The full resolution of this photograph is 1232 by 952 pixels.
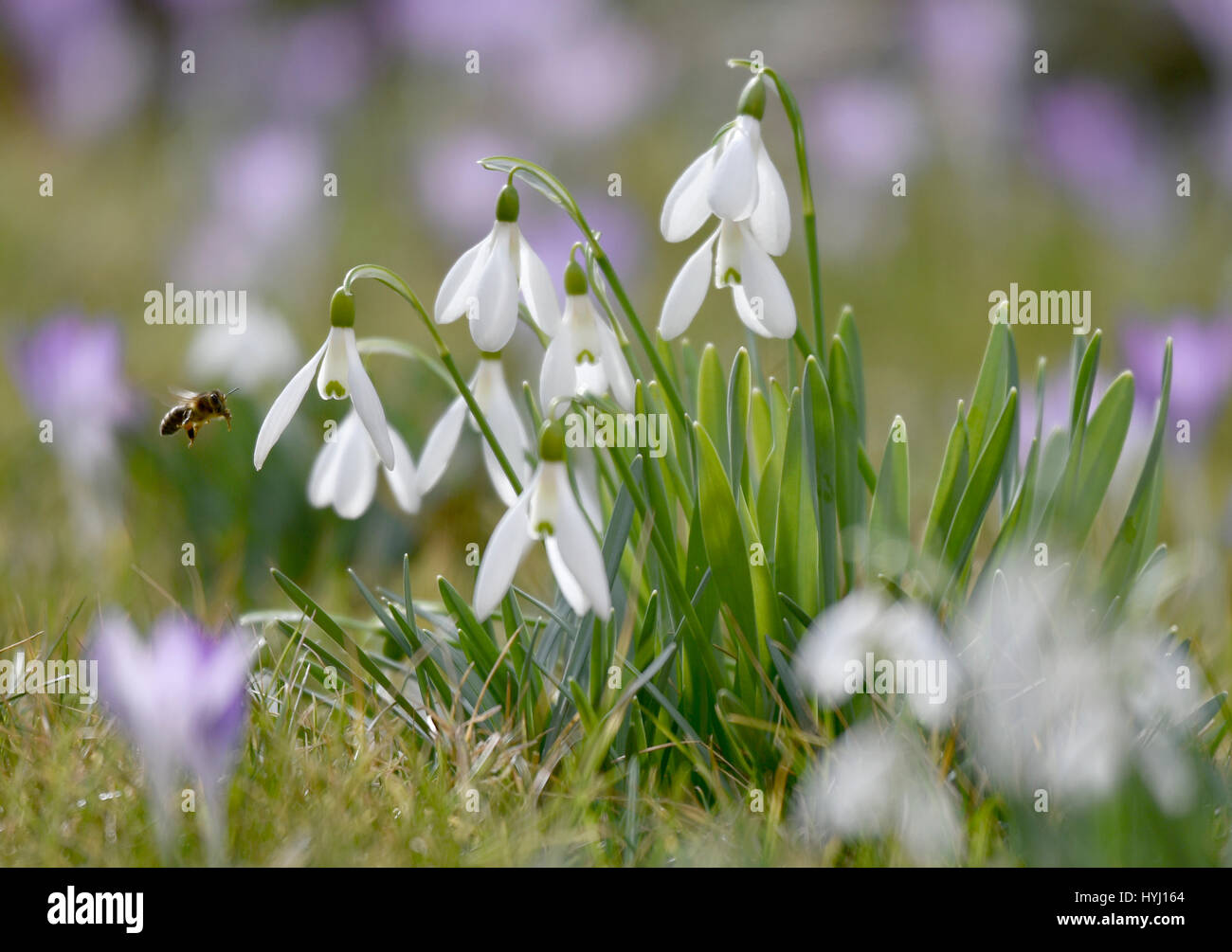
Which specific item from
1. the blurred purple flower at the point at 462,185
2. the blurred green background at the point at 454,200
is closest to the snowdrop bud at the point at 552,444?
the blurred green background at the point at 454,200

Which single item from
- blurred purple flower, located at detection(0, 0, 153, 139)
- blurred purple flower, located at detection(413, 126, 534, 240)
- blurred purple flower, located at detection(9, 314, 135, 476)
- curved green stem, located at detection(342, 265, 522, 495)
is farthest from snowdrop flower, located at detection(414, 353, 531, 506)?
blurred purple flower, located at detection(0, 0, 153, 139)

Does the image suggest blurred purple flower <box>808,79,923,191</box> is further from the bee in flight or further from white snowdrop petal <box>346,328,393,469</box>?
white snowdrop petal <box>346,328,393,469</box>

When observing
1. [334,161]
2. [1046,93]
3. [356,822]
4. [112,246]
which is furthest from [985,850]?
[334,161]

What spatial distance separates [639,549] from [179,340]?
10.8 ft

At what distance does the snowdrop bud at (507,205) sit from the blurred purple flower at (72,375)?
1340mm

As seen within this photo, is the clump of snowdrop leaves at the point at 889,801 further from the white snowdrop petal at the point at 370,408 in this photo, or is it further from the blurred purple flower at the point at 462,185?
the blurred purple flower at the point at 462,185

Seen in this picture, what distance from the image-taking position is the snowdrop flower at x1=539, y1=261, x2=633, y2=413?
4.20 ft

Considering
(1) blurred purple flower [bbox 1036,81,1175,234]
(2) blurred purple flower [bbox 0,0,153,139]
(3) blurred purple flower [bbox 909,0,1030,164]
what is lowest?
(1) blurred purple flower [bbox 1036,81,1175,234]

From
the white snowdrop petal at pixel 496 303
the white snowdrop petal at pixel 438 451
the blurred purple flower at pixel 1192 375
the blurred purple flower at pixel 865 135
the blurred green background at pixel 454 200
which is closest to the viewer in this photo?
the white snowdrop petal at pixel 496 303

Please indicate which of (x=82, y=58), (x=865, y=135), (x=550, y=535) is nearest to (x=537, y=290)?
(x=550, y=535)

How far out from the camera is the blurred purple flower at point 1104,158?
4.34 meters

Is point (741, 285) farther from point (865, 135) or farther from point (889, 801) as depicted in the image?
point (865, 135)

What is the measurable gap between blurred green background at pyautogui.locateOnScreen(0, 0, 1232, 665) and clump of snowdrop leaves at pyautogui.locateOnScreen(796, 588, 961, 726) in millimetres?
918

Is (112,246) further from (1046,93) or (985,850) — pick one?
(985,850)
